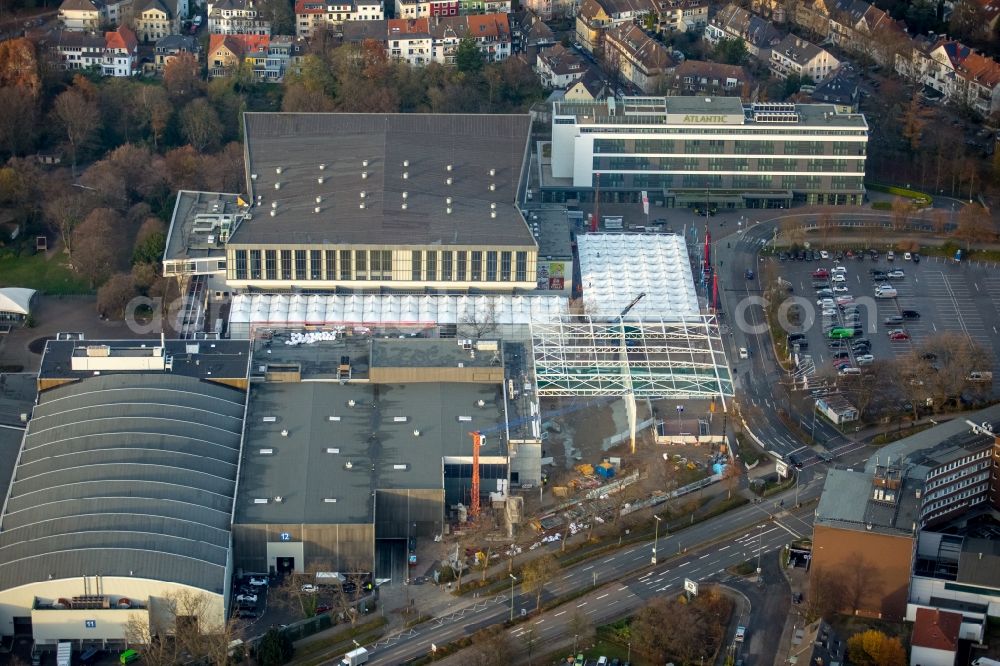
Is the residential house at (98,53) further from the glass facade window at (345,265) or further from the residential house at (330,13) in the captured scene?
the glass facade window at (345,265)

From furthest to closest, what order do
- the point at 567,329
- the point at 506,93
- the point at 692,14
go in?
1. the point at 692,14
2. the point at 506,93
3. the point at 567,329

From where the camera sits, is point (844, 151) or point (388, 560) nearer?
point (388, 560)

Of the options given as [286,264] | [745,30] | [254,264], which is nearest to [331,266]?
[286,264]

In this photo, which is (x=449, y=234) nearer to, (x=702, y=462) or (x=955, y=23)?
(x=702, y=462)

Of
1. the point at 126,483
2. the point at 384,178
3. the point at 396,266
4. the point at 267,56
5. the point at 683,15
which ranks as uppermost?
the point at 683,15

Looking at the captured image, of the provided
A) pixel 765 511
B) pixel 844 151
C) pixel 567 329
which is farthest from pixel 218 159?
pixel 765 511

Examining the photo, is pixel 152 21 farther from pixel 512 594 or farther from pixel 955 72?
pixel 512 594

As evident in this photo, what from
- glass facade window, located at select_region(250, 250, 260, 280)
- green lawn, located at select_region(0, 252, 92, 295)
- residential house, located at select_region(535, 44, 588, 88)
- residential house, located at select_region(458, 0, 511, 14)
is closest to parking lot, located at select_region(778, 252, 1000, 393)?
residential house, located at select_region(535, 44, 588, 88)
